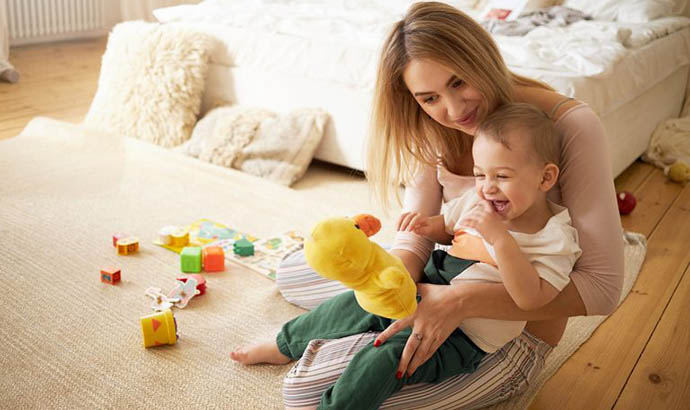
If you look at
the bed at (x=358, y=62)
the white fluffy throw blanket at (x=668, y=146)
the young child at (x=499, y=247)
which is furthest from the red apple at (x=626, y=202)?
the young child at (x=499, y=247)

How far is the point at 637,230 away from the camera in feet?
7.63

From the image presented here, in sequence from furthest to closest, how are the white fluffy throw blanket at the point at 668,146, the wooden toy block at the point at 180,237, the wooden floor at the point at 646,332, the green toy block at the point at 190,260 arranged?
the white fluffy throw blanket at the point at 668,146 → the wooden toy block at the point at 180,237 → the green toy block at the point at 190,260 → the wooden floor at the point at 646,332

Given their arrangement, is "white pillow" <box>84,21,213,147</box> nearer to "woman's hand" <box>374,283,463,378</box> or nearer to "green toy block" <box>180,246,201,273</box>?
"green toy block" <box>180,246,201,273</box>

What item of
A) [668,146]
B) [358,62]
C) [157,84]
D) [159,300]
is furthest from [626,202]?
[157,84]

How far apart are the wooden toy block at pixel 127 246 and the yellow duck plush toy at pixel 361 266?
3.39ft

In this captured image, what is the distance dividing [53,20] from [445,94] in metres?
4.19

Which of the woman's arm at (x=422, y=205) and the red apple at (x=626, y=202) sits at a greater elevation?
the woman's arm at (x=422, y=205)

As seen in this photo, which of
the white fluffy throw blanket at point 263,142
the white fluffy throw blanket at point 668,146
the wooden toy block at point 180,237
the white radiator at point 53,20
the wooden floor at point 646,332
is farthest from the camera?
the white radiator at point 53,20

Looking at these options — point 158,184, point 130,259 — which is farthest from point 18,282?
point 158,184

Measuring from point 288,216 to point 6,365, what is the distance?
40.6 inches

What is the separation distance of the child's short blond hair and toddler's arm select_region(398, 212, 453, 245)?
0.22m

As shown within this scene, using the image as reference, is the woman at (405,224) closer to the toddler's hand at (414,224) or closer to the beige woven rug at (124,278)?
the toddler's hand at (414,224)

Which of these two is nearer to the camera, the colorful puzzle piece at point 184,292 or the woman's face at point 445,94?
the woman's face at point 445,94

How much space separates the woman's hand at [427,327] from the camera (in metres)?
1.20
